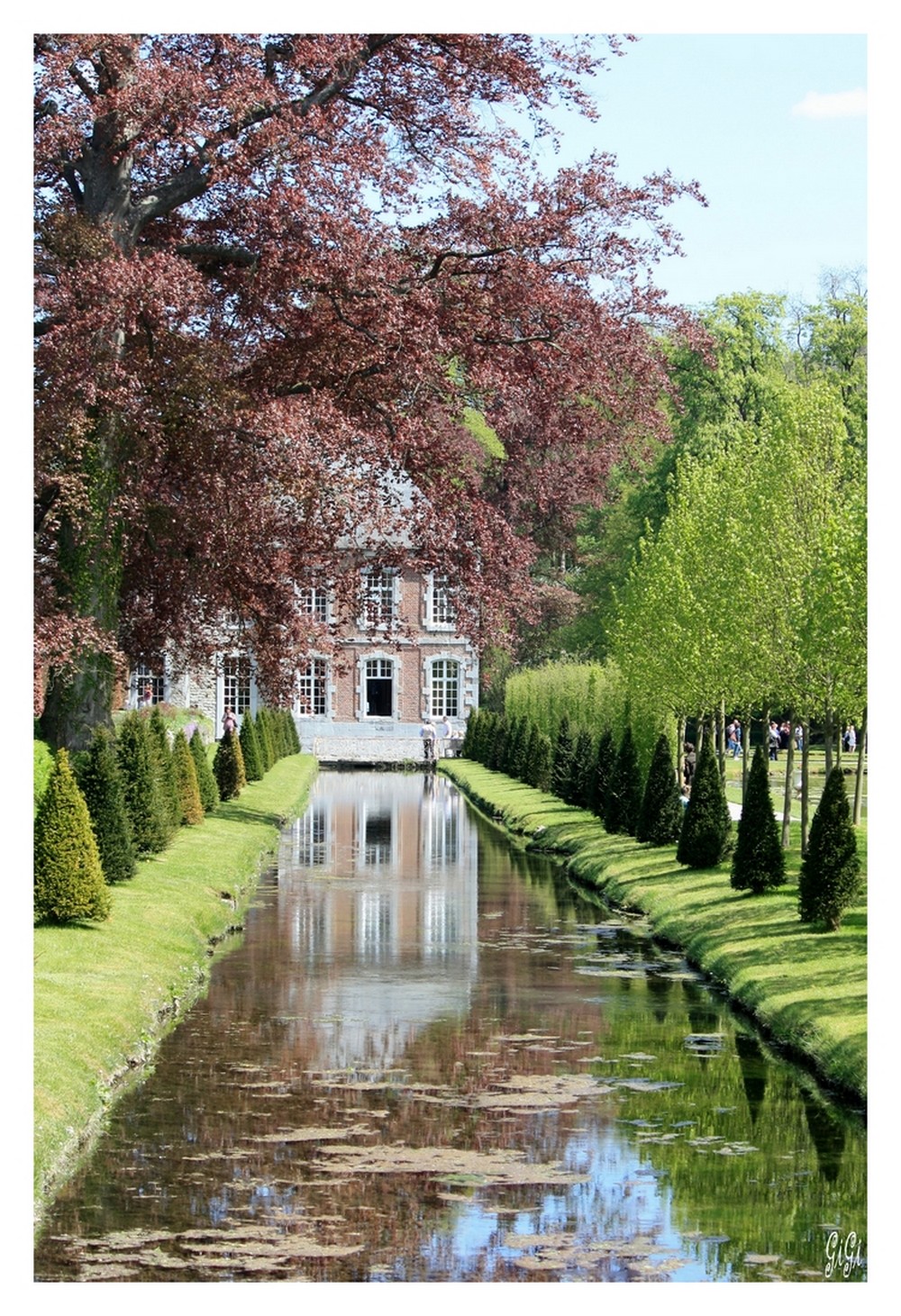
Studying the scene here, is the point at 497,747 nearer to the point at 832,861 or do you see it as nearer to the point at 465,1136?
the point at 832,861

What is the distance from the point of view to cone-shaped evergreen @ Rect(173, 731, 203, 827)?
2505 cm

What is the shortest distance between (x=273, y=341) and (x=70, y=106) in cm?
377

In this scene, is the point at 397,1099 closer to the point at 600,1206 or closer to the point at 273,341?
the point at 600,1206

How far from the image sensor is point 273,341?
21094mm

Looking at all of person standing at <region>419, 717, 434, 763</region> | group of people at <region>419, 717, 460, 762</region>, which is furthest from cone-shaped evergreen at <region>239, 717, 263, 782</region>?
group of people at <region>419, 717, 460, 762</region>

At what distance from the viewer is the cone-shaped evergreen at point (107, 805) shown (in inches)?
683

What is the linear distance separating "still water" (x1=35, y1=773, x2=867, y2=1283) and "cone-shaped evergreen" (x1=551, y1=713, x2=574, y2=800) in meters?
15.7

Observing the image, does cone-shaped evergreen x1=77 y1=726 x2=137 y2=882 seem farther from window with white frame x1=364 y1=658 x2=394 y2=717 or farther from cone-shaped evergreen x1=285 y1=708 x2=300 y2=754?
window with white frame x1=364 y1=658 x2=394 y2=717

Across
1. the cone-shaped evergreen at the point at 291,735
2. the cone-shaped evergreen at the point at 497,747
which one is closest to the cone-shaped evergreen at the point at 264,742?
the cone-shaped evergreen at the point at 497,747

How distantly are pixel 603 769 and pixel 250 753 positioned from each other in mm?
13145

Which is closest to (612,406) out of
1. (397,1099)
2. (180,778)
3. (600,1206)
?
(180,778)

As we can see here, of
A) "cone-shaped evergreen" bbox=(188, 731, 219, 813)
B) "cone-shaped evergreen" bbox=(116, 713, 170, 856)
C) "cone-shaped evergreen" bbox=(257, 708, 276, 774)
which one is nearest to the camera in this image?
"cone-shaped evergreen" bbox=(116, 713, 170, 856)

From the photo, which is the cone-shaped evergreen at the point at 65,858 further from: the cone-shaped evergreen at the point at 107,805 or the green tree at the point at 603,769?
the green tree at the point at 603,769

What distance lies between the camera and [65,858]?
49.1 feet
